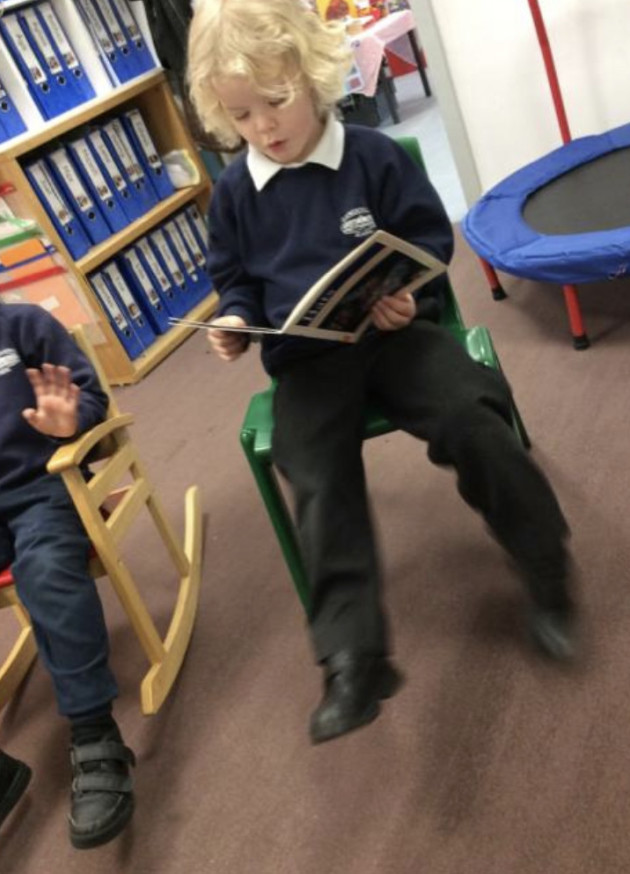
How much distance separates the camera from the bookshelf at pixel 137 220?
2537 millimetres

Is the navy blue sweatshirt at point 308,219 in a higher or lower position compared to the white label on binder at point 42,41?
lower

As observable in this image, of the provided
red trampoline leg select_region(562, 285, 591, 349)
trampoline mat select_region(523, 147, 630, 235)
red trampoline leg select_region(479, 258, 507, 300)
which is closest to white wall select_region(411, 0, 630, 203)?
trampoline mat select_region(523, 147, 630, 235)

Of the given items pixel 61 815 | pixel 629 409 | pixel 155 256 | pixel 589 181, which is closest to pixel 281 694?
pixel 61 815

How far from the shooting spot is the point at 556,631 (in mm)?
1159

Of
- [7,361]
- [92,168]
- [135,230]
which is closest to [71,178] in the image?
[92,168]

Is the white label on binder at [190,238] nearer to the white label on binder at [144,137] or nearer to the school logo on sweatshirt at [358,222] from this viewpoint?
the white label on binder at [144,137]

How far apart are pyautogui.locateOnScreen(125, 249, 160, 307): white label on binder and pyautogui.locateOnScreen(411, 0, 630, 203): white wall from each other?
1.23 meters

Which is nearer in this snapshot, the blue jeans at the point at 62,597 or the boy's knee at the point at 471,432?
the boy's knee at the point at 471,432

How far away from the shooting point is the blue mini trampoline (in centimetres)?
188

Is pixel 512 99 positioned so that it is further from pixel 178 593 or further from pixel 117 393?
pixel 178 593

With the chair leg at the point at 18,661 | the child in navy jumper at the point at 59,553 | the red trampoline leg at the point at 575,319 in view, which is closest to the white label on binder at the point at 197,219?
the red trampoline leg at the point at 575,319

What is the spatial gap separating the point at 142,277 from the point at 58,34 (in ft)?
2.79

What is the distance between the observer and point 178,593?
1773 millimetres

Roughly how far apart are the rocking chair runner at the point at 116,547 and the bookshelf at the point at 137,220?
1202 millimetres
